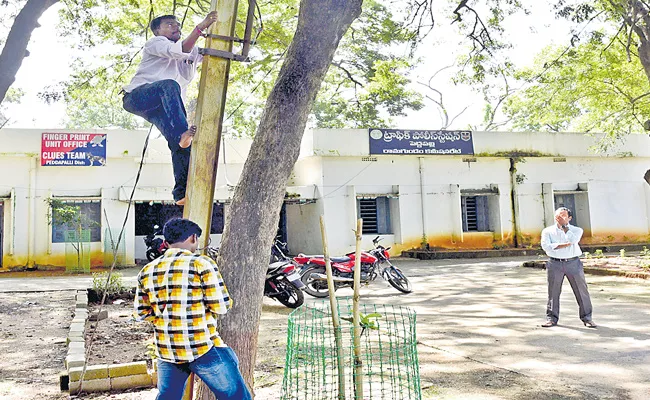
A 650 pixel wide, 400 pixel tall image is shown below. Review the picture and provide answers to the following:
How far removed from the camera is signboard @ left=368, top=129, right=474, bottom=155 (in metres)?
18.7

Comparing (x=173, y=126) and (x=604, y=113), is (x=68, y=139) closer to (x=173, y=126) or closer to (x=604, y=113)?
(x=173, y=126)

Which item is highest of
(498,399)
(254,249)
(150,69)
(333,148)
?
(333,148)

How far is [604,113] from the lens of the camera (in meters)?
19.2

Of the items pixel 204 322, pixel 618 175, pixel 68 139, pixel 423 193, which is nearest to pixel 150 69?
pixel 204 322

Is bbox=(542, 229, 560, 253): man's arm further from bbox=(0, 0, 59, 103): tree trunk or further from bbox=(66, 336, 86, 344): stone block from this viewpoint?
bbox=(0, 0, 59, 103): tree trunk

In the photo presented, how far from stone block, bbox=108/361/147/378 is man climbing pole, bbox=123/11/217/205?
227 centimetres

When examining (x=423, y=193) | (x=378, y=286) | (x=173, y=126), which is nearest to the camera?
(x=173, y=126)

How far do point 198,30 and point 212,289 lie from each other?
1.27 meters

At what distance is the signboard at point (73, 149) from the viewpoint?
1622 centimetres

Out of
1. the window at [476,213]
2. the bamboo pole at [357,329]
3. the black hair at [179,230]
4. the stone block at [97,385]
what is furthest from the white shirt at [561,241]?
the window at [476,213]

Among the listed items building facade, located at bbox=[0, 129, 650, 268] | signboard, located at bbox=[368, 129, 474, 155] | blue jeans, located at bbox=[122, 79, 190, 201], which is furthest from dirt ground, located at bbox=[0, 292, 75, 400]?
signboard, located at bbox=[368, 129, 474, 155]

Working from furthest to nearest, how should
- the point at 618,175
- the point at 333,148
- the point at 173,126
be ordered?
the point at 618,175 < the point at 333,148 < the point at 173,126

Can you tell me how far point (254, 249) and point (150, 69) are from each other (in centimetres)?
114

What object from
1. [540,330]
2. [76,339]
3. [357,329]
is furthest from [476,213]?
[357,329]
